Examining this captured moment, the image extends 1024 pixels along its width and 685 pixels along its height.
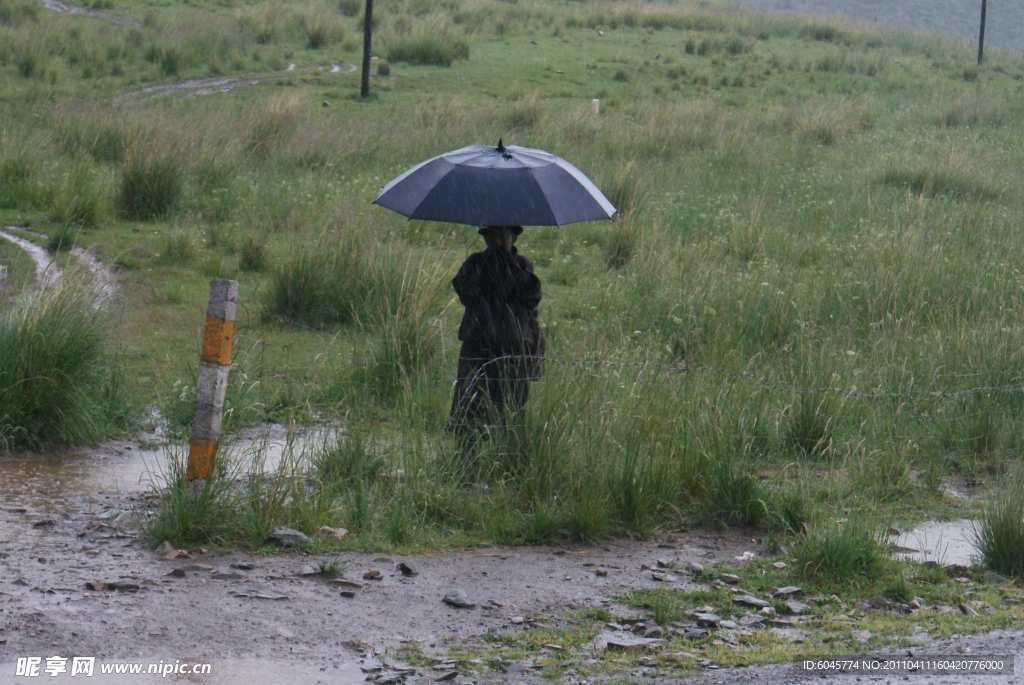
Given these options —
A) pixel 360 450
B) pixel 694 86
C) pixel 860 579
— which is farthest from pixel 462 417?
pixel 694 86

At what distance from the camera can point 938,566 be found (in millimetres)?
5160

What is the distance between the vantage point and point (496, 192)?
5.53 metres

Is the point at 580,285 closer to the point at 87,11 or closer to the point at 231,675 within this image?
the point at 231,675

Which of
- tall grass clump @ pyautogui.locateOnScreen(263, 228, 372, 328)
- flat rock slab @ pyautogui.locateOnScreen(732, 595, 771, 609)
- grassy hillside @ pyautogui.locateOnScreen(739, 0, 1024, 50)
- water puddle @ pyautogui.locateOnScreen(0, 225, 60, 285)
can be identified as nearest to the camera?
flat rock slab @ pyautogui.locateOnScreen(732, 595, 771, 609)

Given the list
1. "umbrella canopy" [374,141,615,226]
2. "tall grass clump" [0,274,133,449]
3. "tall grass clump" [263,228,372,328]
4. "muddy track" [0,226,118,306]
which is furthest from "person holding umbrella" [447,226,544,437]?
"muddy track" [0,226,118,306]

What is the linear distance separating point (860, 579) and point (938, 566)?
20.6 inches

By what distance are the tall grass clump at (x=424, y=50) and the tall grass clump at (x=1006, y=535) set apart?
23.9 metres

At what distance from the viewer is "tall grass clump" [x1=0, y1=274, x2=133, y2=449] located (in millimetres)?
6191

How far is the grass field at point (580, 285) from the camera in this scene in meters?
5.76

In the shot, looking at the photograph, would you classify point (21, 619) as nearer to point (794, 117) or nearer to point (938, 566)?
point (938, 566)

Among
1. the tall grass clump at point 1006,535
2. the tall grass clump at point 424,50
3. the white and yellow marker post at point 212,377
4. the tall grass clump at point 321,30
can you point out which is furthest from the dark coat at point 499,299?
the tall grass clump at point 321,30

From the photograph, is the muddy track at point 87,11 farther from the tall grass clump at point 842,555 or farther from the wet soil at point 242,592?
the tall grass clump at point 842,555

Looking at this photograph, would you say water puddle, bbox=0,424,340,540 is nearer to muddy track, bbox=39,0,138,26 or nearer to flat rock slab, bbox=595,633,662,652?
flat rock slab, bbox=595,633,662,652

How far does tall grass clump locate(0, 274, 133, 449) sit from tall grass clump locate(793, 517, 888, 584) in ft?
14.1
